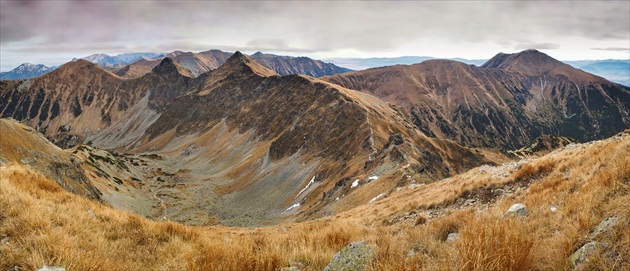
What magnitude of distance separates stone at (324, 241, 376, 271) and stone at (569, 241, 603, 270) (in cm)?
342

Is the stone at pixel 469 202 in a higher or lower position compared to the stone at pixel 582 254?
lower

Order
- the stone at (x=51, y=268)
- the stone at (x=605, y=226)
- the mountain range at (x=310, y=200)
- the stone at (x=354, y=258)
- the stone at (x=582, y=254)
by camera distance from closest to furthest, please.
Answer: the stone at (x=582, y=254)
the stone at (x=51, y=268)
the stone at (x=605, y=226)
the stone at (x=354, y=258)
the mountain range at (x=310, y=200)

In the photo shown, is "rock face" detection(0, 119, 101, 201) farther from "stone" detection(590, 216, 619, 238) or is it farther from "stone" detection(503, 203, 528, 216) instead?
"stone" detection(590, 216, 619, 238)

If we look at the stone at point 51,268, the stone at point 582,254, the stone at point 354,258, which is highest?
the stone at point 51,268

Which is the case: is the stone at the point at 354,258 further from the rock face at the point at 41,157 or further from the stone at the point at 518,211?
the rock face at the point at 41,157

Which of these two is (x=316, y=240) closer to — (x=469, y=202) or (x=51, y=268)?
(x=51, y=268)

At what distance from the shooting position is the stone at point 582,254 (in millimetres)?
5746

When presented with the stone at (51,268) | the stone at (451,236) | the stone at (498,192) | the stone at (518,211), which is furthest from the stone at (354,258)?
the stone at (498,192)

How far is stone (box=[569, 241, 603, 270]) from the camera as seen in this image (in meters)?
5.75

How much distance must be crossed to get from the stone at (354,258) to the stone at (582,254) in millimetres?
3417

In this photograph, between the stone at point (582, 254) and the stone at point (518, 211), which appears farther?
A: the stone at point (518, 211)

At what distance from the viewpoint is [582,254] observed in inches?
229

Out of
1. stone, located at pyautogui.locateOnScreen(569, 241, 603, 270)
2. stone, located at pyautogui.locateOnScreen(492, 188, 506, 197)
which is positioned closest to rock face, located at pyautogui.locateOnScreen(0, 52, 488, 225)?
stone, located at pyautogui.locateOnScreen(492, 188, 506, 197)

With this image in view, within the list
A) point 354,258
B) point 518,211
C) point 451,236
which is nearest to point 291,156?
point 518,211
